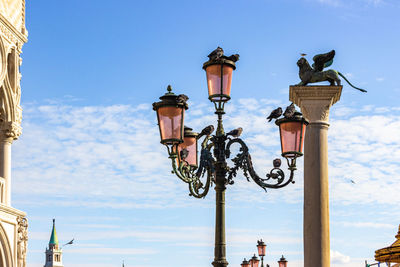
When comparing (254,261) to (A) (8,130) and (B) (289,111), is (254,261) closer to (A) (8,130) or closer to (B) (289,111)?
(A) (8,130)

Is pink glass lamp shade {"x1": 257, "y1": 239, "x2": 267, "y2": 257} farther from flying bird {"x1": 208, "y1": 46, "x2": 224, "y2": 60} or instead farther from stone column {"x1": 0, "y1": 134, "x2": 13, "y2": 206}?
flying bird {"x1": 208, "y1": 46, "x2": 224, "y2": 60}

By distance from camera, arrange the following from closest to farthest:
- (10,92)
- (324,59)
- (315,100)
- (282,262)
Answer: (315,100)
(324,59)
(10,92)
(282,262)

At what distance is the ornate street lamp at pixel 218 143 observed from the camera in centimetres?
957

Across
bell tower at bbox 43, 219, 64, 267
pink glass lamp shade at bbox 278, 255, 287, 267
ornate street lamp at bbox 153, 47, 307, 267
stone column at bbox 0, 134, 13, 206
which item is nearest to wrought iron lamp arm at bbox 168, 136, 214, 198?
ornate street lamp at bbox 153, 47, 307, 267

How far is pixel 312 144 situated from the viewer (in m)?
14.2

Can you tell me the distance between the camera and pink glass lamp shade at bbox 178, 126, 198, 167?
10.8 meters

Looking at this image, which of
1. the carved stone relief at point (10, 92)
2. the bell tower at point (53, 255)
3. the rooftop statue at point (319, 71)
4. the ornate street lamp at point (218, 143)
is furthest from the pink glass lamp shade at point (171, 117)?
the bell tower at point (53, 255)

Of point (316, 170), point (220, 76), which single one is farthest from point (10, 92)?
point (220, 76)

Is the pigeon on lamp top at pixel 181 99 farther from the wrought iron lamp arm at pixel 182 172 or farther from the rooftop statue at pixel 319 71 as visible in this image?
the rooftop statue at pixel 319 71

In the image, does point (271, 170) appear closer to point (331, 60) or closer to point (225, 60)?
point (225, 60)

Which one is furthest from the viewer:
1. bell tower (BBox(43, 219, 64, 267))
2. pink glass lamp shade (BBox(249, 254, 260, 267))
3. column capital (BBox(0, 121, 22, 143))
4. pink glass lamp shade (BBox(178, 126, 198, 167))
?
bell tower (BBox(43, 219, 64, 267))

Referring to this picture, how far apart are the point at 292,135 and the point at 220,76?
1263mm

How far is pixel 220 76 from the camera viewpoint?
32.0 ft

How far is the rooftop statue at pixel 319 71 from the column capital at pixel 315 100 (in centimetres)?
38
